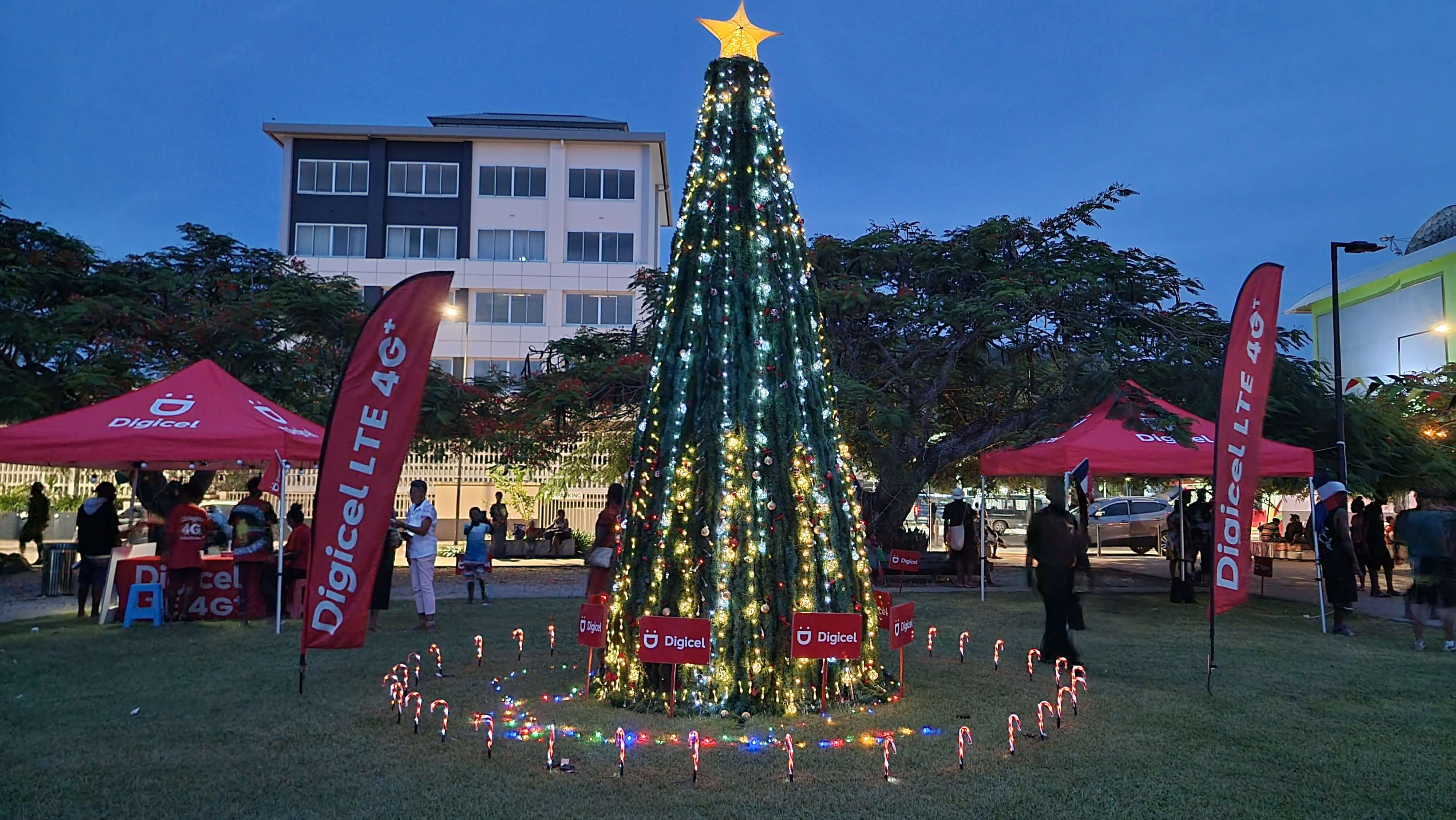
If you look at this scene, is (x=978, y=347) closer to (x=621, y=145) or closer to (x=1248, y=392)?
(x=1248, y=392)

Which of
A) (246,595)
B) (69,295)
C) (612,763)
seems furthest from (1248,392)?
(69,295)

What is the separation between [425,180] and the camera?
39.2 meters

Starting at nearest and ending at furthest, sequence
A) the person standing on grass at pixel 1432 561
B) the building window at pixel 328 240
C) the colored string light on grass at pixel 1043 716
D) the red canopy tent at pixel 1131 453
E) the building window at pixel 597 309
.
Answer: the colored string light on grass at pixel 1043 716 → the person standing on grass at pixel 1432 561 → the red canopy tent at pixel 1131 453 → the building window at pixel 597 309 → the building window at pixel 328 240

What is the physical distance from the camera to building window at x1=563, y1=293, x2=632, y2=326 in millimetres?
38344

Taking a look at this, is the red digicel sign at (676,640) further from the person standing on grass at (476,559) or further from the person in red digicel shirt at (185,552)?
the person standing on grass at (476,559)

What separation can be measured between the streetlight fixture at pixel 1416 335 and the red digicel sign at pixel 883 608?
23.7m

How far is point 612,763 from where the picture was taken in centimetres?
582

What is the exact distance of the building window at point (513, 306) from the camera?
3844 centimetres

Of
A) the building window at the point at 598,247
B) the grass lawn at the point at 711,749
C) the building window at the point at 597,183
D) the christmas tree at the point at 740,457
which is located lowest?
the grass lawn at the point at 711,749

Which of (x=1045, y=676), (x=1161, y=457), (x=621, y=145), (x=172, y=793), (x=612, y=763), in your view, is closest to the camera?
(x=172, y=793)

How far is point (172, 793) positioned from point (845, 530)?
4497 mm

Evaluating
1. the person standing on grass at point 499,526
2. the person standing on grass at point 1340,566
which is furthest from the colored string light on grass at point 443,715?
the person standing on grass at point 499,526

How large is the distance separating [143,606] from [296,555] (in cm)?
175

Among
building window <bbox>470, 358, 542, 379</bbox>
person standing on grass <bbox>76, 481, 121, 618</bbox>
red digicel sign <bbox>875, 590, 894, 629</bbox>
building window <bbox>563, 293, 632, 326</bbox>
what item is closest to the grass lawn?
red digicel sign <bbox>875, 590, 894, 629</bbox>
